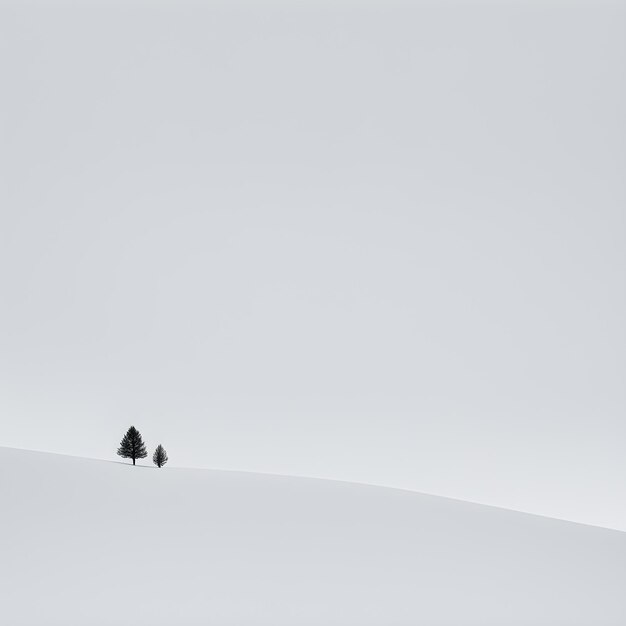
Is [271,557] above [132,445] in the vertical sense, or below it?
below

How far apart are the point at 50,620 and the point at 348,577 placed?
850cm

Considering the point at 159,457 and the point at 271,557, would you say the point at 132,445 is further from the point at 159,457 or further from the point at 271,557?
the point at 271,557

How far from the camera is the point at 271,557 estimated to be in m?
22.2

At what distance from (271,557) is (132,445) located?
39.2ft

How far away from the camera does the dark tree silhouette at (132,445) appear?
105 ft

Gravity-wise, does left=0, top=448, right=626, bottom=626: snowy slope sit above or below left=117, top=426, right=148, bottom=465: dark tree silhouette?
below

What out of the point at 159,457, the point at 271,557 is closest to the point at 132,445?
the point at 159,457

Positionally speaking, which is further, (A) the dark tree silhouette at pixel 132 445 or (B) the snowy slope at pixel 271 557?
(A) the dark tree silhouette at pixel 132 445

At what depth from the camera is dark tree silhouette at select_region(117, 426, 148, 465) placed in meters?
31.9

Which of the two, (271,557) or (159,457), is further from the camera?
(159,457)

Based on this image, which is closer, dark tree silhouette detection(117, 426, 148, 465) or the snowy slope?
the snowy slope

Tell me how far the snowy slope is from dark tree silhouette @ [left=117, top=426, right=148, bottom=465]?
2.70 ft

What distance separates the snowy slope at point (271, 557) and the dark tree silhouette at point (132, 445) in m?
0.82

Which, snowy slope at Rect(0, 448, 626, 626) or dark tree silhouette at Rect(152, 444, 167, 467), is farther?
dark tree silhouette at Rect(152, 444, 167, 467)
